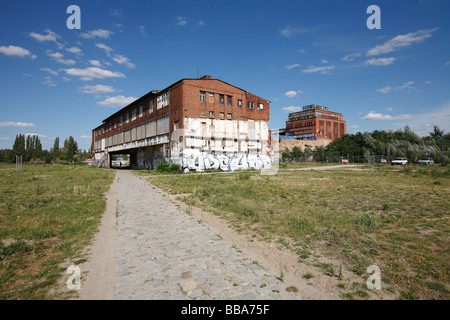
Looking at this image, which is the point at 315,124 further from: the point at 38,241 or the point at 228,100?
the point at 38,241

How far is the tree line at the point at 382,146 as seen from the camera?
62.9 m

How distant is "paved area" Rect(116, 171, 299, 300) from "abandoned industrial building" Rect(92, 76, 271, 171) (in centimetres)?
2617

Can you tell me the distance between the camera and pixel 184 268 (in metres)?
4.45

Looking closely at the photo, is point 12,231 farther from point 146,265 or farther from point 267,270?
point 267,270

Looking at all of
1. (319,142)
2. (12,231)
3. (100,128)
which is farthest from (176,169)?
(319,142)

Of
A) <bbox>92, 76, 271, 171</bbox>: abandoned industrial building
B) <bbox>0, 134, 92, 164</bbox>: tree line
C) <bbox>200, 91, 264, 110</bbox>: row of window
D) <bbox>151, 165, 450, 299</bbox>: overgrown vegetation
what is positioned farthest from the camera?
<bbox>0, 134, 92, 164</bbox>: tree line

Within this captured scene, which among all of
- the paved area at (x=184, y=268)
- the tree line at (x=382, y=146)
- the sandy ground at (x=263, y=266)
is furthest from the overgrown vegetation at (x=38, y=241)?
the tree line at (x=382, y=146)

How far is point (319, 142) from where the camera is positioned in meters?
102

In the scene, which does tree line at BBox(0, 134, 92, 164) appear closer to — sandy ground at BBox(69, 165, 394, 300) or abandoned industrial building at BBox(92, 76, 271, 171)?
abandoned industrial building at BBox(92, 76, 271, 171)

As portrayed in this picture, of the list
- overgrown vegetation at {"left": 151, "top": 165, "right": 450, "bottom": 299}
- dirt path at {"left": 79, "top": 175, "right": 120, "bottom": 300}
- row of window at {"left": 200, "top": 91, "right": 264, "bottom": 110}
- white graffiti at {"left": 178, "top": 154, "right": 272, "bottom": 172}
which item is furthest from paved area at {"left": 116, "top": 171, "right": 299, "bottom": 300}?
row of window at {"left": 200, "top": 91, "right": 264, "bottom": 110}

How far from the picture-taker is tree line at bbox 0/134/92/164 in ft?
281

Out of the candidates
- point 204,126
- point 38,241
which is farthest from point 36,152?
point 38,241

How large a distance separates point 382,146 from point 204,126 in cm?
6006
